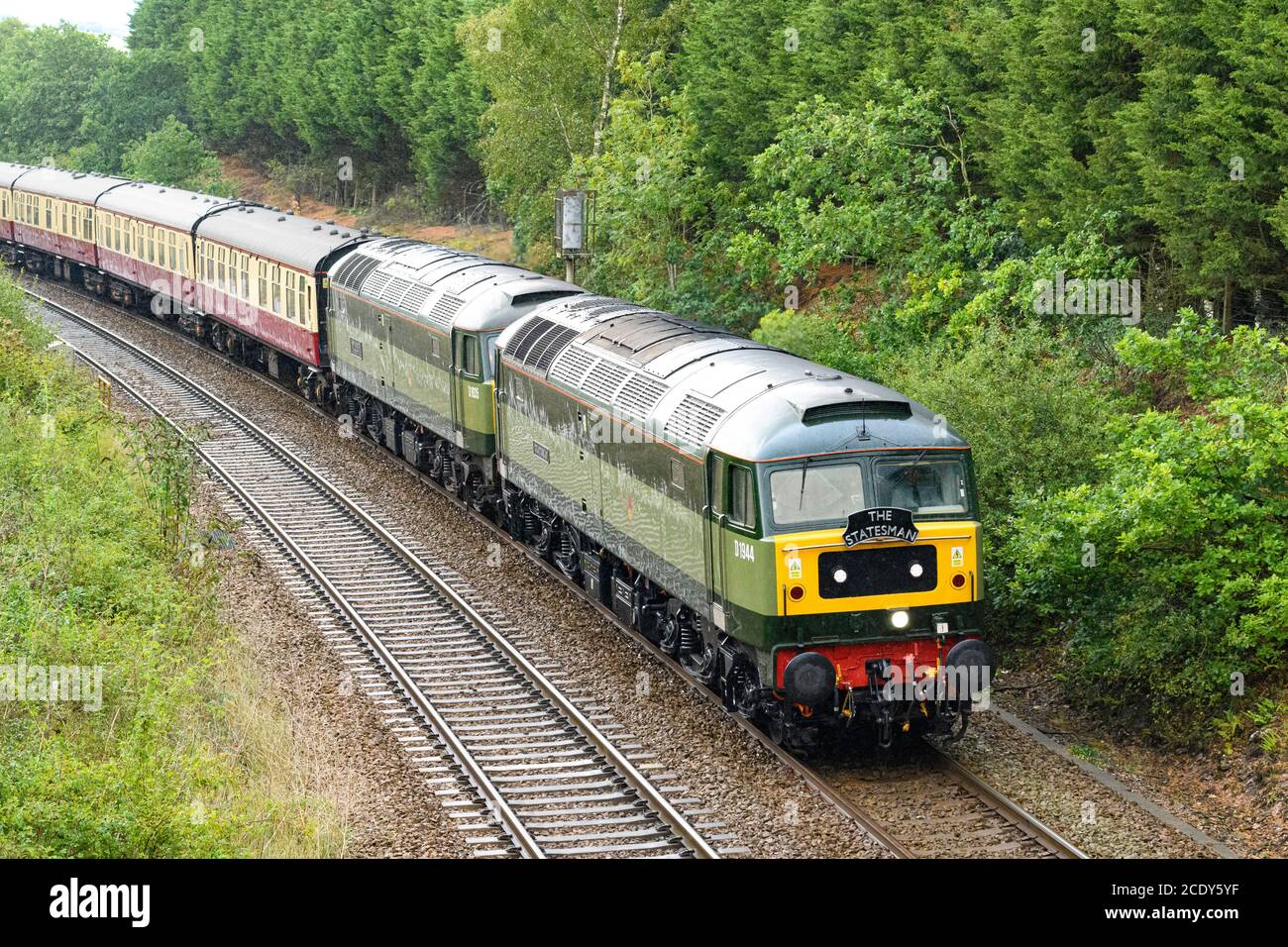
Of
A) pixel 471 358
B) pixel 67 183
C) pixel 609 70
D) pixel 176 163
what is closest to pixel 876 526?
pixel 471 358

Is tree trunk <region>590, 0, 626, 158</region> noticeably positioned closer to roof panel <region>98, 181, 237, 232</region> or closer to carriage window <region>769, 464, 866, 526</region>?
roof panel <region>98, 181, 237, 232</region>

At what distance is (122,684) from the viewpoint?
575 inches

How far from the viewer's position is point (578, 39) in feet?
138

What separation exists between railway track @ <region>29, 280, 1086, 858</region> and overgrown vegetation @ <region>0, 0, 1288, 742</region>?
2490 millimetres

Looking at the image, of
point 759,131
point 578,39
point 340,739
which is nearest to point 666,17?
point 578,39

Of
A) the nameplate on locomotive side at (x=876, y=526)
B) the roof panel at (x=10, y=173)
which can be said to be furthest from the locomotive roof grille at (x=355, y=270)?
the roof panel at (x=10, y=173)

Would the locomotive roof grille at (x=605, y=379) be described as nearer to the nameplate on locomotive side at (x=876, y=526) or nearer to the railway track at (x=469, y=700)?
the railway track at (x=469, y=700)

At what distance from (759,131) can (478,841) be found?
1028 inches

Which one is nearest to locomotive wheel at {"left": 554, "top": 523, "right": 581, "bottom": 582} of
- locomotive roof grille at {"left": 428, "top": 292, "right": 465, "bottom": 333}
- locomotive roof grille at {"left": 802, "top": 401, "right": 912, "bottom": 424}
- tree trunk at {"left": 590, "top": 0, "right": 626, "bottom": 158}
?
locomotive roof grille at {"left": 428, "top": 292, "right": 465, "bottom": 333}

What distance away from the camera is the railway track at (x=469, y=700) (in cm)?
1327

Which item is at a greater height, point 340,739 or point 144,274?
point 144,274

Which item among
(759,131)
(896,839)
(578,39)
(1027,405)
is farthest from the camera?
(578,39)
